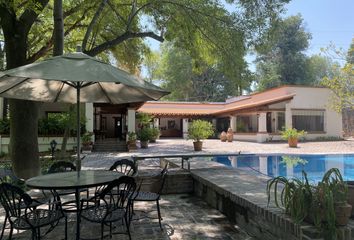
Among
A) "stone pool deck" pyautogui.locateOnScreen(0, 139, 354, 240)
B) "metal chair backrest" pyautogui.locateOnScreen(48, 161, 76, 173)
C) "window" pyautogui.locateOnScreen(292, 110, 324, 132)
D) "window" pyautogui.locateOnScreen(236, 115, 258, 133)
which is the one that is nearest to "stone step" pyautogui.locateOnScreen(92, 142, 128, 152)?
"stone pool deck" pyautogui.locateOnScreen(0, 139, 354, 240)

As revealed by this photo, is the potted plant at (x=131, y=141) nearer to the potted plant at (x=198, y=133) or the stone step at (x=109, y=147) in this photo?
the stone step at (x=109, y=147)

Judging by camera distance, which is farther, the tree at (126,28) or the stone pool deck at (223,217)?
the tree at (126,28)

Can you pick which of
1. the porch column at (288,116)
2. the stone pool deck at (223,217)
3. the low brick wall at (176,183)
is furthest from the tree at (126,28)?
the porch column at (288,116)

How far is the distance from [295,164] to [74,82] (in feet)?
33.3

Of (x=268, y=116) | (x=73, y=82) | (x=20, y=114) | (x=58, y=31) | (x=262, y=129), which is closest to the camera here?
(x=73, y=82)

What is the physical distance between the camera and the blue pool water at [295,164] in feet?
35.9

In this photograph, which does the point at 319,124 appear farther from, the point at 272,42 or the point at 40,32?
the point at 40,32

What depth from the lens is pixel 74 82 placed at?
483 centimetres

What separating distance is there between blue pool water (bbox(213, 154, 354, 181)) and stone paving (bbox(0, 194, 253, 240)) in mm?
5185

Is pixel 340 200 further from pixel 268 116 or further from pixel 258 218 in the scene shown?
pixel 268 116

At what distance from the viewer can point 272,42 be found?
1081 cm

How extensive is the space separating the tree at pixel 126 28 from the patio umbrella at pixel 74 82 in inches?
117

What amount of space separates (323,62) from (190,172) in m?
51.1

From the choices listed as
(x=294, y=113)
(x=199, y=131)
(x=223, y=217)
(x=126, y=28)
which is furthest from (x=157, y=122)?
(x=223, y=217)
